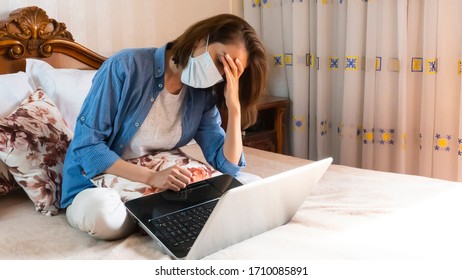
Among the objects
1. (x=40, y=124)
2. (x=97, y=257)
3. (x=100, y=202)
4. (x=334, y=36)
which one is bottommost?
(x=97, y=257)

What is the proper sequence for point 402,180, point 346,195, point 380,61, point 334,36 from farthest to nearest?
point 334,36 → point 380,61 → point 402,180 → point 346,195

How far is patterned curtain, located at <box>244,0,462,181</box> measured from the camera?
223 cm

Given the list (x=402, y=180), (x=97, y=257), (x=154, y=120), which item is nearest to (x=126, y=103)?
(x=154, y=120)

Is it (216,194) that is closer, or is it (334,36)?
(216,194)

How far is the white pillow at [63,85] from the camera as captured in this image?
70.1 inches

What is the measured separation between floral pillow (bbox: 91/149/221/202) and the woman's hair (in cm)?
24

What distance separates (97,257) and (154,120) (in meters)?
0.46

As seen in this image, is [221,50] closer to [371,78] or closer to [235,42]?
[235,42]

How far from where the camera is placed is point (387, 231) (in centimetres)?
125

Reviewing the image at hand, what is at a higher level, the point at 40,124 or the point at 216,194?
the point at 40,124

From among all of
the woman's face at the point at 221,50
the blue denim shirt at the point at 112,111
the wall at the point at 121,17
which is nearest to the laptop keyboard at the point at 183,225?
the blue denim shirt at the point at 112,111

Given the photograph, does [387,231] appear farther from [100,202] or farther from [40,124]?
[40,124]

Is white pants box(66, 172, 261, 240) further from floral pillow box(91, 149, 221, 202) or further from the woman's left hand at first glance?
the woman's left hand

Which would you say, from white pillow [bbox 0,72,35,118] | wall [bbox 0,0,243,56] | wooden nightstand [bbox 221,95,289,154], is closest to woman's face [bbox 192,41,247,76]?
white pillow [bbox 0,72,35,118]
